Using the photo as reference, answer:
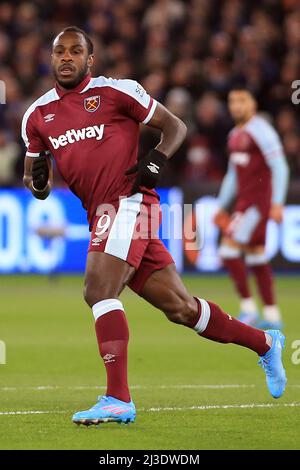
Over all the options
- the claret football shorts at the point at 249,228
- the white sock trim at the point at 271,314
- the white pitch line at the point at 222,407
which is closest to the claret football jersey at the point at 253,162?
the claret football shorts at the point at 249,228

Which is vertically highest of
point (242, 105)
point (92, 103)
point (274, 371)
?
point (242, 105)

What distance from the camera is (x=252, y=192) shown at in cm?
1259

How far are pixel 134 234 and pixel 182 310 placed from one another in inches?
20.3

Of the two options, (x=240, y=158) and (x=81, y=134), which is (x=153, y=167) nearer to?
(x=81, y=134)

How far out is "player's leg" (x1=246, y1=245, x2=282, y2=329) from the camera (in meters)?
12.0

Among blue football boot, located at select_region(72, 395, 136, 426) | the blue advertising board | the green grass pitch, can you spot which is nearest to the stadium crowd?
the blue advertising board

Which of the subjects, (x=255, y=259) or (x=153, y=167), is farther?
(x=255, y=259)

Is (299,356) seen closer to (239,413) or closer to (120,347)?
(239,413)

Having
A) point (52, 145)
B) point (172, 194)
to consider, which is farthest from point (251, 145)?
point (52, 145)

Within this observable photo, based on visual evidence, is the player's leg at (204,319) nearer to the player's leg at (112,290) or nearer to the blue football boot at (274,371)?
the blue football boot at (274,371)

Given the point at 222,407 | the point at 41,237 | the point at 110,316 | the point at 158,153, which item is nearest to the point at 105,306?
the point at 110,316

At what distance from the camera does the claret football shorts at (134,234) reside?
21.8 feet

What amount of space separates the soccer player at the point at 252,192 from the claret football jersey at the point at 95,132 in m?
5.47

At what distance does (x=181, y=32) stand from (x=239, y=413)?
1313 centimetres
